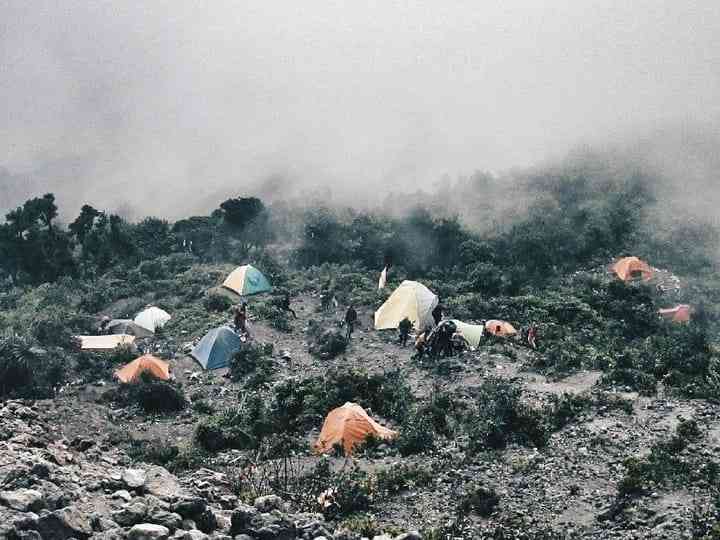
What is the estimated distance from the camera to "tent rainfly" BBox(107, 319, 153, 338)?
1023 inches

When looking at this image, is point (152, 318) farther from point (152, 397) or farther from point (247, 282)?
point (152, 397)

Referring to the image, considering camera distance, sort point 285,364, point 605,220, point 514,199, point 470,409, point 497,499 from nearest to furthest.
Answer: point 497,499 < point 470,409 < point 285,364 < point 605,220 < point 514,199

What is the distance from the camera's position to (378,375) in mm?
19844

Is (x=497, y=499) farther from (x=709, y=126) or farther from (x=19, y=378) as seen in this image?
(x=709, y=126)

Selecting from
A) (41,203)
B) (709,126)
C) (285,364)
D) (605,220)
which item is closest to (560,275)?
(605,220)

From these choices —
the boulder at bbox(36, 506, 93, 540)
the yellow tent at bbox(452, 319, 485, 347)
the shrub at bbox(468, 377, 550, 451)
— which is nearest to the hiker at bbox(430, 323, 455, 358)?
the yellow tent at bbox(452, 319, 485, 347)

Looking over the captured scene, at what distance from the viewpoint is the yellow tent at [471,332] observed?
890 inches

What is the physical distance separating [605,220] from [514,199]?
6183mm

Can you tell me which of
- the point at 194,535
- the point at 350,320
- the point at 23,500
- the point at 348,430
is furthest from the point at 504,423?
the point at 350,320

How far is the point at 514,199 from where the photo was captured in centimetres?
3938

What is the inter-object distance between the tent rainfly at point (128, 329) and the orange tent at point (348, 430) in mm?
11272

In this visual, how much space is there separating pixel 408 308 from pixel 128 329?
9516 mm

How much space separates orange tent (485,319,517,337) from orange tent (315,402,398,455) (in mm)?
7738

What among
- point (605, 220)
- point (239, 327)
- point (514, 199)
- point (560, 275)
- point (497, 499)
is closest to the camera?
point (497, 499)
